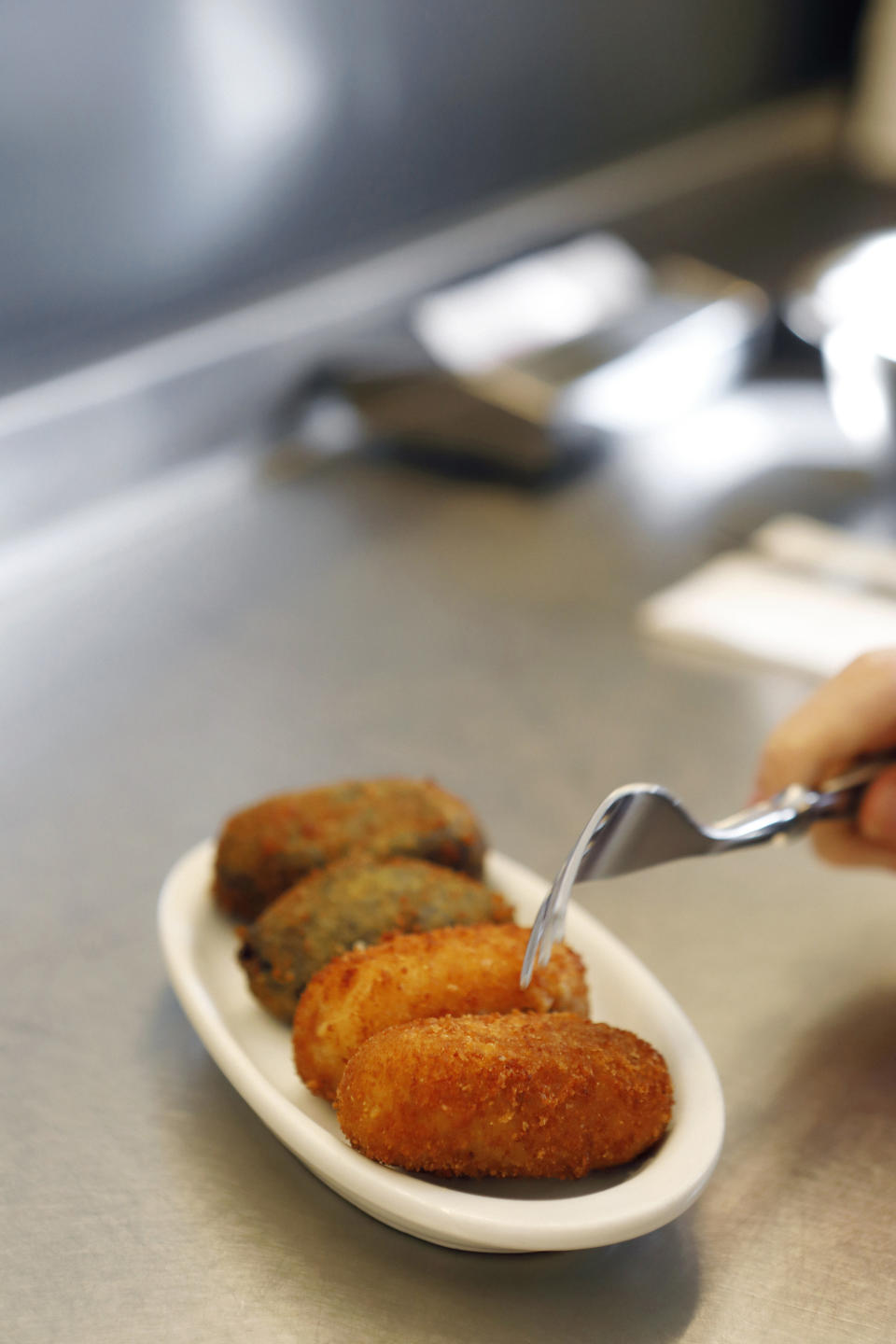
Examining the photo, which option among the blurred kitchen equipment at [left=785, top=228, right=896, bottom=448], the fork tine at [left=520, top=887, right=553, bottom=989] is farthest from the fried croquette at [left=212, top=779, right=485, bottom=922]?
the blurred kitchen equipment at [left=785, top=228, right=896, bottom=448]

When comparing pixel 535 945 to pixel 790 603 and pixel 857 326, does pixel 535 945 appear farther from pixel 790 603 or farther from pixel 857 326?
pixel 857 326

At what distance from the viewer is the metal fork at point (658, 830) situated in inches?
23.0

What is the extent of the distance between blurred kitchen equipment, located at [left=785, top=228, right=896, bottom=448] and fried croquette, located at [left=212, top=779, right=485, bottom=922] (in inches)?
31.1

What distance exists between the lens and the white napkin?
3.62 ft

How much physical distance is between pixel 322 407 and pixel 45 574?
1.48 ft

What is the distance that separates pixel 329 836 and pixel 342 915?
72mm

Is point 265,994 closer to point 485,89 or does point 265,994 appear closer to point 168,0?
point 168,0

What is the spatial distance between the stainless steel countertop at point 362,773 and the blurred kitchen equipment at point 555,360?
56mm

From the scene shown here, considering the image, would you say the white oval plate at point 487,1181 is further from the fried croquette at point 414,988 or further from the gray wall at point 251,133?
the gray wall at point 251,133

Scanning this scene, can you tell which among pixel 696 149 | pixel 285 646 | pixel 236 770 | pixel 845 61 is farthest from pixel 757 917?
pixel 845 61

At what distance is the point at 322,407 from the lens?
1.52 metres

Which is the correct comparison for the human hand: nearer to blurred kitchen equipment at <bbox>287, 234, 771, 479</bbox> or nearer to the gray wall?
Result: blurred kitchen equipment at <bbox>287, 234, 771, 479</bbox>

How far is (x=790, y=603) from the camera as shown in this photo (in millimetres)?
1163

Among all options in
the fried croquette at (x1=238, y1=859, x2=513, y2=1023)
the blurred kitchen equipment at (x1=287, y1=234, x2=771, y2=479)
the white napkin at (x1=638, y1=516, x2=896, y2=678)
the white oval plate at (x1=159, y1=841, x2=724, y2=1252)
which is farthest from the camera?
the blurred kitchen equipment at (x1=287, y1=234, x2=771, y2=479)
